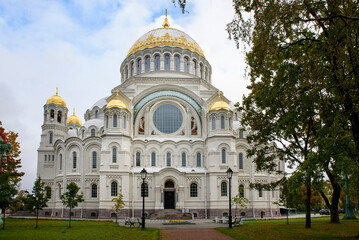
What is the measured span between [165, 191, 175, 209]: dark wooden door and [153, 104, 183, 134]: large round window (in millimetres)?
7572

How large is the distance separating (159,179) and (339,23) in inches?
1120

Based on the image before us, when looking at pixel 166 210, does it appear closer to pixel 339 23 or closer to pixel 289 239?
pixel 289 239

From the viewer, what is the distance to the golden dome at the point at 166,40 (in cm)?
4994

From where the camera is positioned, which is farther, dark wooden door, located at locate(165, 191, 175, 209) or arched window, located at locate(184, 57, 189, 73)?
arched window, located at locate(184, 57, 189, 73)

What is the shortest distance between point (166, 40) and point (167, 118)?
1330cm

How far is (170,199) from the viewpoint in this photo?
130ft

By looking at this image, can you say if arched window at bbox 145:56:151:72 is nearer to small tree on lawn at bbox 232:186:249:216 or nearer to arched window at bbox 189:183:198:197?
arched window at bbox 189:183:198:197

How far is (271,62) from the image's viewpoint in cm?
1766

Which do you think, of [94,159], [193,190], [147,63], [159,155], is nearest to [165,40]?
[147,63]

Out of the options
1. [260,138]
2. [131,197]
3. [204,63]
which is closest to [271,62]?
[260,138]

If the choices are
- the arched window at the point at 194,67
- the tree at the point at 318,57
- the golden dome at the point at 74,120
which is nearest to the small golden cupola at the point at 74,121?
the golden dome at the point at 74,120

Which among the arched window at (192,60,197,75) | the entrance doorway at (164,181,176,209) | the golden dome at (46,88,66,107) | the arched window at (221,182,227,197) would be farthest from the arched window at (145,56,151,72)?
the arched window at (221,182,227,197)

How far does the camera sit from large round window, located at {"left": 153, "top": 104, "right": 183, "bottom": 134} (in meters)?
43.0

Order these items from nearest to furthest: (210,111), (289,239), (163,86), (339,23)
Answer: (339,23)
(289,239)
(210,111)
(163,86)
